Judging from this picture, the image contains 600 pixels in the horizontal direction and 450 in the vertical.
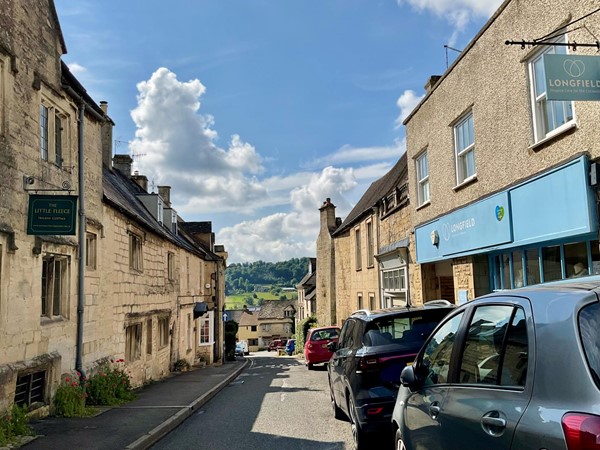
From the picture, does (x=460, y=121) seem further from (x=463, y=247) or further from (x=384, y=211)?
(x=384, y=211)

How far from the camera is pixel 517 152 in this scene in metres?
8.40

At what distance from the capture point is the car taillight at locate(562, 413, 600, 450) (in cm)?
211

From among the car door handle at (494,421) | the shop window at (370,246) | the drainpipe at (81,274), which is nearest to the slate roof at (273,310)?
the shop window at (370,246)

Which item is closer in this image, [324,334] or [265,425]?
[265,425]

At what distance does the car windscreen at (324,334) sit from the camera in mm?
20688

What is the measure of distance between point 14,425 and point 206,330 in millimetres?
20969

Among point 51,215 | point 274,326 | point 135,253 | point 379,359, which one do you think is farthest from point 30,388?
point 274,326

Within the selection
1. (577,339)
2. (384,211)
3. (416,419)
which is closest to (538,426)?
(577,339)

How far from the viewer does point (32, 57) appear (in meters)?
8.86

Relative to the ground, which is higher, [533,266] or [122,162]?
[122,162]

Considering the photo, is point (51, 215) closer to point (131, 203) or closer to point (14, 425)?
point (14, 425)

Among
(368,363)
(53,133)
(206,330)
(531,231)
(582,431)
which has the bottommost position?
(206,330)

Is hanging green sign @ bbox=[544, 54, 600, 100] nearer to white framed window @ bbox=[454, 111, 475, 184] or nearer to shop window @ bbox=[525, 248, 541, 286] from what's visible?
shop window @ bbox=[525, 248, 541, 286]

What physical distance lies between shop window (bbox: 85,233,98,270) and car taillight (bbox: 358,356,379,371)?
743 cm
